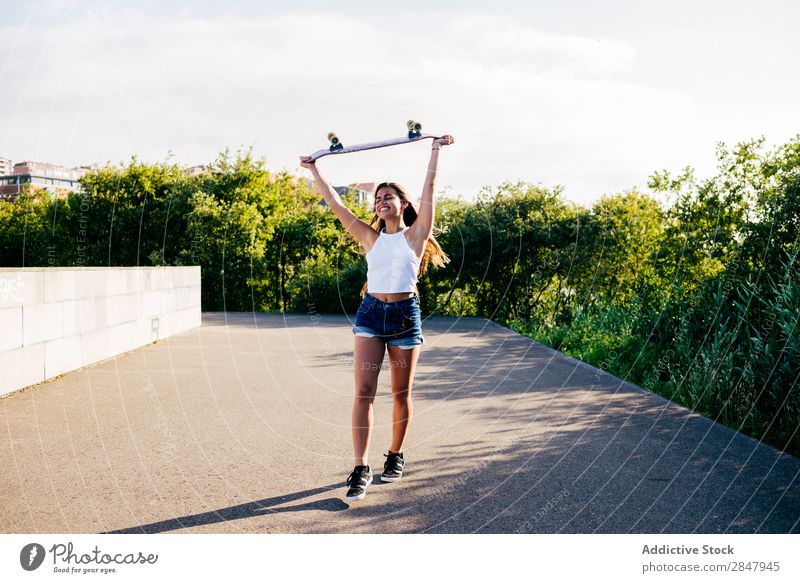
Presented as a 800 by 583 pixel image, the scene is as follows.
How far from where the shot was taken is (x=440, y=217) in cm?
1892

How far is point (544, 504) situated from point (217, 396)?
4.49 m

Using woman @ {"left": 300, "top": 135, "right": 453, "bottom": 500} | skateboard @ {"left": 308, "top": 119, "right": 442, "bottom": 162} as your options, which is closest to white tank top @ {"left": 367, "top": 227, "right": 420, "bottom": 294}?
woman @ {"left": 300, "top": 135, "right": 453, "bottom": 500}

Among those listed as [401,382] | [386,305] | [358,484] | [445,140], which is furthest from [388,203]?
[358,484]

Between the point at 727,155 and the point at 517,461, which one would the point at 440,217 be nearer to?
the point at 727,155

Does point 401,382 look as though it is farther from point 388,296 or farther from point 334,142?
point 334,142

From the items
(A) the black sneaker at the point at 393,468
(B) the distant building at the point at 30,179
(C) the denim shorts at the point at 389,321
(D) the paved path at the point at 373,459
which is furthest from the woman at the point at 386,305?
(B) the distant building at the point at 30,179

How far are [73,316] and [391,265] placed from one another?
6643 millimetres

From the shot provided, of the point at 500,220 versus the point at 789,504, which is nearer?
the point at 789,504

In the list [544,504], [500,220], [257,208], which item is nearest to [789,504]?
[544,504]

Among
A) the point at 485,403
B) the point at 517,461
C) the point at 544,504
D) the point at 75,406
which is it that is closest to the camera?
the point at 544,504

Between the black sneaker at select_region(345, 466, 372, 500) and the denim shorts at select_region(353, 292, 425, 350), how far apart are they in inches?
30.8

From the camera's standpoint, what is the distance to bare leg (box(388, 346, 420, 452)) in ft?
13.8

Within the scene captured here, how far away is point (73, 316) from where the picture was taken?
30.1ft

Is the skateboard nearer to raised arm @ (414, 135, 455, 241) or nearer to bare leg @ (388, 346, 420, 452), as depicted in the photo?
raised arm @ (414, 135, 455, 241)
